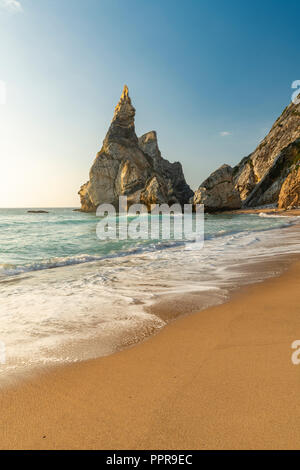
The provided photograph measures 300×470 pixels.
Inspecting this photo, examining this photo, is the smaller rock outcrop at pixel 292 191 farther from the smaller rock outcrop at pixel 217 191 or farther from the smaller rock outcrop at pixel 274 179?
the smaller rock outcrop at pixel 274 179

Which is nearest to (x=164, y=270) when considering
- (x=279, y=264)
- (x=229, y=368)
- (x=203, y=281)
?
(x=203, y=281)

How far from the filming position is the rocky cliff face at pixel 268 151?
195 feet

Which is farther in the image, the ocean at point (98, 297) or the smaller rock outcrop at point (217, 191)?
the smaller rock outcrop at point (217, 191)

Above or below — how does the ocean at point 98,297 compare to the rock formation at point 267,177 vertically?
below

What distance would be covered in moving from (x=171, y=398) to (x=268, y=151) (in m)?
73.3

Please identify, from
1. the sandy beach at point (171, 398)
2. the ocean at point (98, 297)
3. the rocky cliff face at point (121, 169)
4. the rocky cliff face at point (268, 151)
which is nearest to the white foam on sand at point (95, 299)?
the ocean at point (98, 297)

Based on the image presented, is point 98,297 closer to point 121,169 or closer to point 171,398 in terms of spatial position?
point 171,398

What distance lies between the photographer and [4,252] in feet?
30.6

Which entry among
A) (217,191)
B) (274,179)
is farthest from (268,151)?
(217,191)

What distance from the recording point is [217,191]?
155 feet

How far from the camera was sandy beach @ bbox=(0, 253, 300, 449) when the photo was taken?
4.13 feet

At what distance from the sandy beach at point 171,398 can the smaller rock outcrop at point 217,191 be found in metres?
46.5

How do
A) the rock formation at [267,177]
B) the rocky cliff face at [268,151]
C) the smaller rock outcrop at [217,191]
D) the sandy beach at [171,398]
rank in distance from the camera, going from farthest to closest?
1. the rocky cliff face at [268,151]
2. the smaller rock outcrop at [217,191]
3. the rock formation at [267,177]
4. the sandy beach at [171,398]
